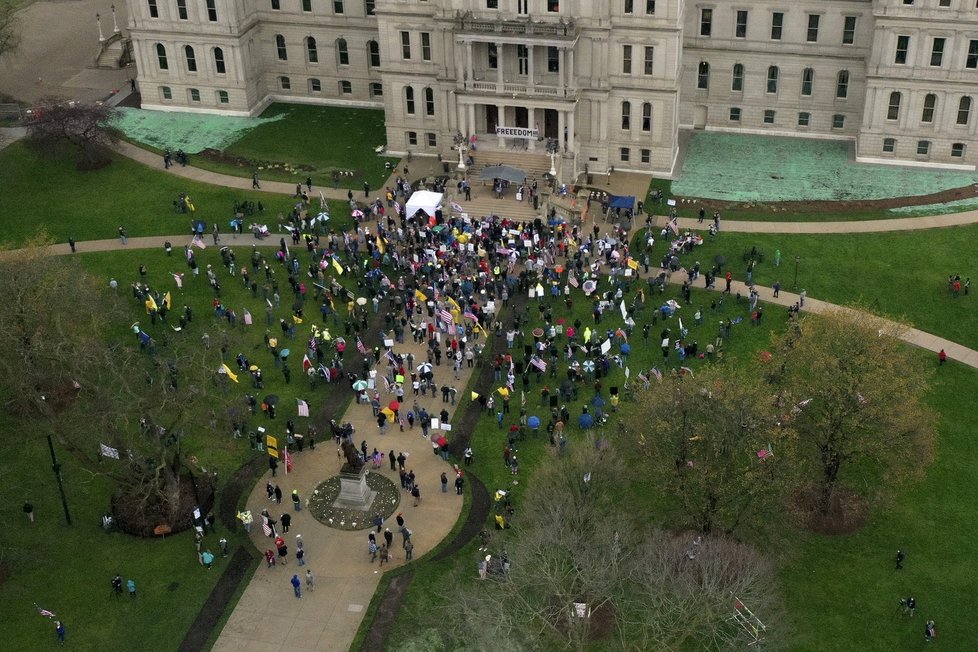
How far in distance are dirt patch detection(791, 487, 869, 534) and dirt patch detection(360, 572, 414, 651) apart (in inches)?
778

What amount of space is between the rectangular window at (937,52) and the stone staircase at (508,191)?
2891 centimetres

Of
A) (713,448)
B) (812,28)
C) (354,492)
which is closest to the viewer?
(713,448)

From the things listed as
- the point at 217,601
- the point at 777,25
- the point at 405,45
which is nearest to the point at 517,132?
the point at 405,45

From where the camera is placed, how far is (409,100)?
4003 inches

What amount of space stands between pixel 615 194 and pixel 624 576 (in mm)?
47324

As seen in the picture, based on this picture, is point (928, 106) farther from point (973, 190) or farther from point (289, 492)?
point (289, 492)

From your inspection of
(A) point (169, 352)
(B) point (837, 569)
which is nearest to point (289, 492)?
(A) point (169, 352)

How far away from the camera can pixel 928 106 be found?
9644 cm

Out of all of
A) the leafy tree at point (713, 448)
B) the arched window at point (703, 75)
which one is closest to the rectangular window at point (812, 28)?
the arched window at point (703, 75)

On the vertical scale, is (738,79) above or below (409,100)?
above

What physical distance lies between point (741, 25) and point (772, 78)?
4969mm

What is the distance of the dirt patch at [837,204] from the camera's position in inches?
3671

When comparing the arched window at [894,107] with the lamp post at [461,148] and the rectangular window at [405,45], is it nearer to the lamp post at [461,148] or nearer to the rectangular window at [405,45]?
the lamp post at [461,148]

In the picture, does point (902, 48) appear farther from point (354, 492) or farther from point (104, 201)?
point (104, 201)
